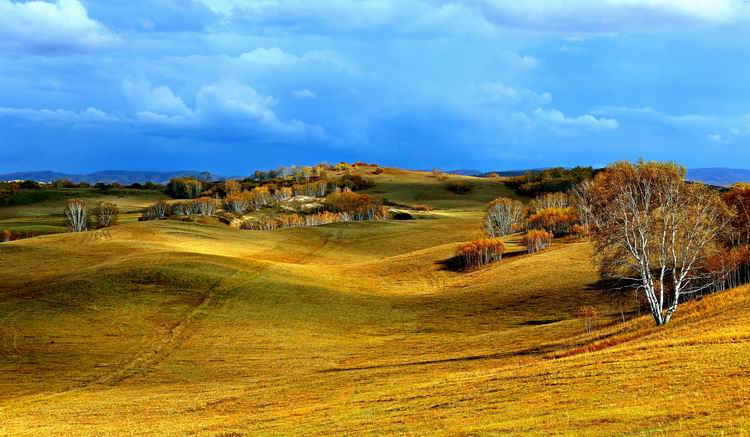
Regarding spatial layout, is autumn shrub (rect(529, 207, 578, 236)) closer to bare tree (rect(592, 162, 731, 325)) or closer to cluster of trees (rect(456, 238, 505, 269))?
cluster of trees (rect(456, 238, 505, 269))

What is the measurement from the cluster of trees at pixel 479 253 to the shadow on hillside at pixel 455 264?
449 millimetres

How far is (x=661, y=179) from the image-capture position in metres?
68.8

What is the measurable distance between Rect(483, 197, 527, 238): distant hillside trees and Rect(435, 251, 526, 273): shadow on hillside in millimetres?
38061

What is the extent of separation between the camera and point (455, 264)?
109 m

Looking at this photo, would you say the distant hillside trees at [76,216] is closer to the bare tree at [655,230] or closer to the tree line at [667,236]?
the tree line at [667,236]

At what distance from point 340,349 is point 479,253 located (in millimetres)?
51925

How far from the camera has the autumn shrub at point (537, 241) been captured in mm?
113812

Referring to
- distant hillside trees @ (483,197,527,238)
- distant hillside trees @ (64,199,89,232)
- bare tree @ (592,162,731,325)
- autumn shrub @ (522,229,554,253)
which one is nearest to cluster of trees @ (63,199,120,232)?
distant hillside trees @ (64,199,89,232)

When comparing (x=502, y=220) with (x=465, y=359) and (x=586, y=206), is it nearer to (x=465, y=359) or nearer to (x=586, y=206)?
(x=586, y=206)

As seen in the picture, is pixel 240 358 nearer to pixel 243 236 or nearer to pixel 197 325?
pixel 197 325

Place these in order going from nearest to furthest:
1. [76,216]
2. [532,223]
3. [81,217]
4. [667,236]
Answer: [667,236] < [532,223] < [76,216] < [81,217]

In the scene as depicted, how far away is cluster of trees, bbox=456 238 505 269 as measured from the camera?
108 m

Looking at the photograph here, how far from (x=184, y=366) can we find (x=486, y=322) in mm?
29670

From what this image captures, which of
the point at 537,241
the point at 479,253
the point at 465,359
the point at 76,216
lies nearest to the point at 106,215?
the point at 76,216
